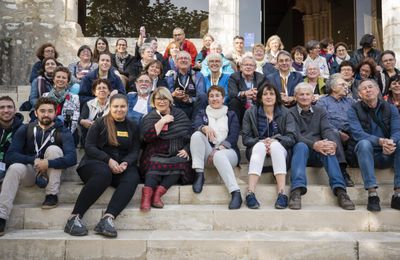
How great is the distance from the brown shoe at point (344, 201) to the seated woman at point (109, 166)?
199 centimetres

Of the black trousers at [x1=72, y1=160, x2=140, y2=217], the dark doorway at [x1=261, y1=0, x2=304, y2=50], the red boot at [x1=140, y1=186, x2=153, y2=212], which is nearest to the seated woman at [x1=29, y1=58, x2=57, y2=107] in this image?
the black trousers at [x1=72, y1=160, x2=140, y2=217]

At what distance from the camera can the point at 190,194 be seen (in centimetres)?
403

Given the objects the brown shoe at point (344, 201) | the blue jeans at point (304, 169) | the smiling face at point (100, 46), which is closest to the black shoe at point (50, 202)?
the blue jeans at point (304, 169)

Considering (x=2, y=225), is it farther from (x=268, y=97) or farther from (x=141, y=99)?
(x=268, y=97)

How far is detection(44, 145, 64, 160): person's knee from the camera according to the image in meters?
3.95

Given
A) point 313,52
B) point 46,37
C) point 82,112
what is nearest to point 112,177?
point 82,112

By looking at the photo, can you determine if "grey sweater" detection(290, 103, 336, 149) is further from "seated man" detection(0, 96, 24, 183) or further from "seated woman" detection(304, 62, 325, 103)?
"seated man" detection(0, 96, 24, 183)

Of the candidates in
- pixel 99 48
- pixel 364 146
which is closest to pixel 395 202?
pixel 364 146

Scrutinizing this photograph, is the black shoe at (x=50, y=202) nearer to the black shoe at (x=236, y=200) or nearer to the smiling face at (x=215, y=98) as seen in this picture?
the black shoe at (x=236, y=200)

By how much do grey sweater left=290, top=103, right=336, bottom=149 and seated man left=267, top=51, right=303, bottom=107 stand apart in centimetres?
93

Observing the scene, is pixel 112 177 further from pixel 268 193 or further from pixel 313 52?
pixel 313 52

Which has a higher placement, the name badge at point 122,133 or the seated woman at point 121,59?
the seated woman at point 121,59

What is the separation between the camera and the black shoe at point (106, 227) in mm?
3414

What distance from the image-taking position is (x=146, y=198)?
3.80 metres
